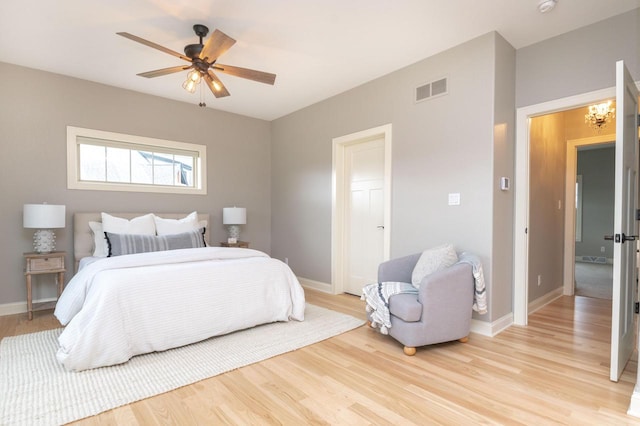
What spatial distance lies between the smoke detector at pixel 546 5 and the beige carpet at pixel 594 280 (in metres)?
3.79

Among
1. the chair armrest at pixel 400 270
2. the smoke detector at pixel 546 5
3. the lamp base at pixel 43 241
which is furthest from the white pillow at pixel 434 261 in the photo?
the lamp base at pixel 43 241

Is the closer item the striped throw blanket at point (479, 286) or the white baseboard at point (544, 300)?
the striped throw blanket at point (479, 286)

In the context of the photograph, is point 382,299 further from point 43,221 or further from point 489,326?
point 43,221

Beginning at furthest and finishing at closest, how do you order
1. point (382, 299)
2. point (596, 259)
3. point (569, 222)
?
point (596, 259) < point (569, 222) < point (382, 299)

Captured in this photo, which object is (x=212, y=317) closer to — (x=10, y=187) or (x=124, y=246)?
(x=124, y=246)

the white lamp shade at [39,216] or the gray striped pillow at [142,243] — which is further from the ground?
the white lamp shade at [39,216]

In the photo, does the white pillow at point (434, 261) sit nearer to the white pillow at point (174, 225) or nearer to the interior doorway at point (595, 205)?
the white pillow at point (174, 225)

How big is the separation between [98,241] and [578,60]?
5.21m

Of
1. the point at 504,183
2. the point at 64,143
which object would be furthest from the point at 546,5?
the point at 64,143

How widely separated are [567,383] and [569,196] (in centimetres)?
329

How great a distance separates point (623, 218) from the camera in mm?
2098

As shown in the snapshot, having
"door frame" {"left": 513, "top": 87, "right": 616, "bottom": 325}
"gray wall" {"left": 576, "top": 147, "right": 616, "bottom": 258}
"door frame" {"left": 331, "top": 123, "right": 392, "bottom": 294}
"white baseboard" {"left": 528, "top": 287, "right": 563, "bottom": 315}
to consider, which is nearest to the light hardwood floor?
"door frame" {"left": 513, "top": 87, "right": 616, "bottom": 325}

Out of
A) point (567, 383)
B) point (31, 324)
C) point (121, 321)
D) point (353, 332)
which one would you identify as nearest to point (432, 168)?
point (353, 332)

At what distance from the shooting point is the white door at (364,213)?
424 cm
